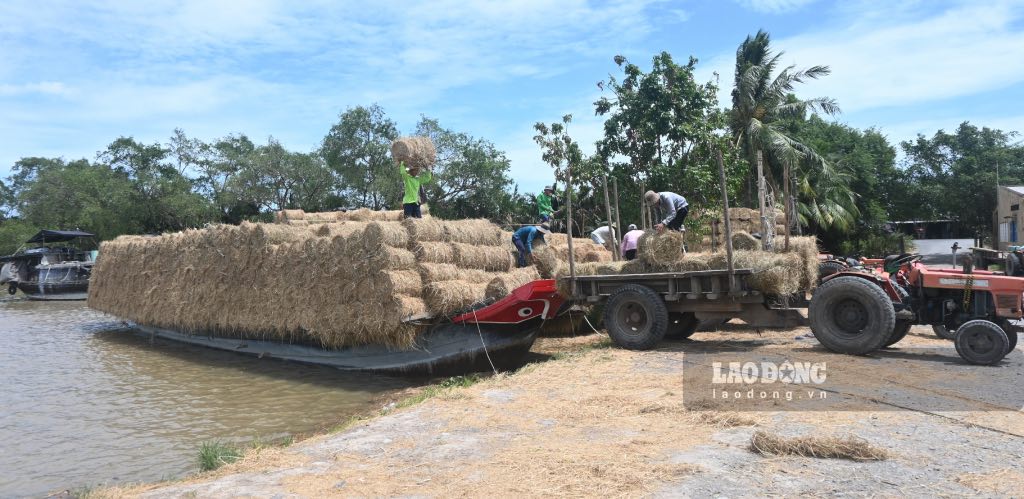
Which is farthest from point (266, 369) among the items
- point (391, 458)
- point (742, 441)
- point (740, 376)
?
point (742, 441)

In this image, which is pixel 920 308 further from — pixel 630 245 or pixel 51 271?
pixel 51 271

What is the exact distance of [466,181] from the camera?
36938 millimetres

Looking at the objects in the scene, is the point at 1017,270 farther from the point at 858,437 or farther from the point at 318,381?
the point at 318,381

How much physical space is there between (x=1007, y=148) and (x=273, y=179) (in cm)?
4679

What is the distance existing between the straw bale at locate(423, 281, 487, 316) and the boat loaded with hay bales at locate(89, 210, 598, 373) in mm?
17

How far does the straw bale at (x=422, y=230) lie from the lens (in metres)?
11.0

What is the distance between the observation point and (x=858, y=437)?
5.21 metres

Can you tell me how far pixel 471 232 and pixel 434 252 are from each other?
126cm

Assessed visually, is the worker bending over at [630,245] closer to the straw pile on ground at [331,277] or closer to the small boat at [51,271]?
the straw pile on ground at [331,277]

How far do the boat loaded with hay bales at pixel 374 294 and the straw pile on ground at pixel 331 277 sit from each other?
0.9 inches

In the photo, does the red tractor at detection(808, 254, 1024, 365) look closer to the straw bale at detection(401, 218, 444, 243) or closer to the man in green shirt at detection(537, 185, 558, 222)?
the straw bale at detection(401, 218, 444, 243)

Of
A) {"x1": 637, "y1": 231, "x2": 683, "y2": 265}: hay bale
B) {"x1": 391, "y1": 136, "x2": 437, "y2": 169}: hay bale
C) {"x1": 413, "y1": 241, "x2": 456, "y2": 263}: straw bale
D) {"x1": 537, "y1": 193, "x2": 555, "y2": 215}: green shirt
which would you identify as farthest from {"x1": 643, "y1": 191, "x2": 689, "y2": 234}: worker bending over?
{"x1": 391, "y1": 136, "x2": 437, "y2": 169}: hay bale

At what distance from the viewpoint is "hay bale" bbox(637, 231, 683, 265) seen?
32.1ft

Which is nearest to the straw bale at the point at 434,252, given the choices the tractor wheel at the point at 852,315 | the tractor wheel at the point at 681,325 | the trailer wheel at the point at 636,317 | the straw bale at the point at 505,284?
the straw bale at the point at 505,284
